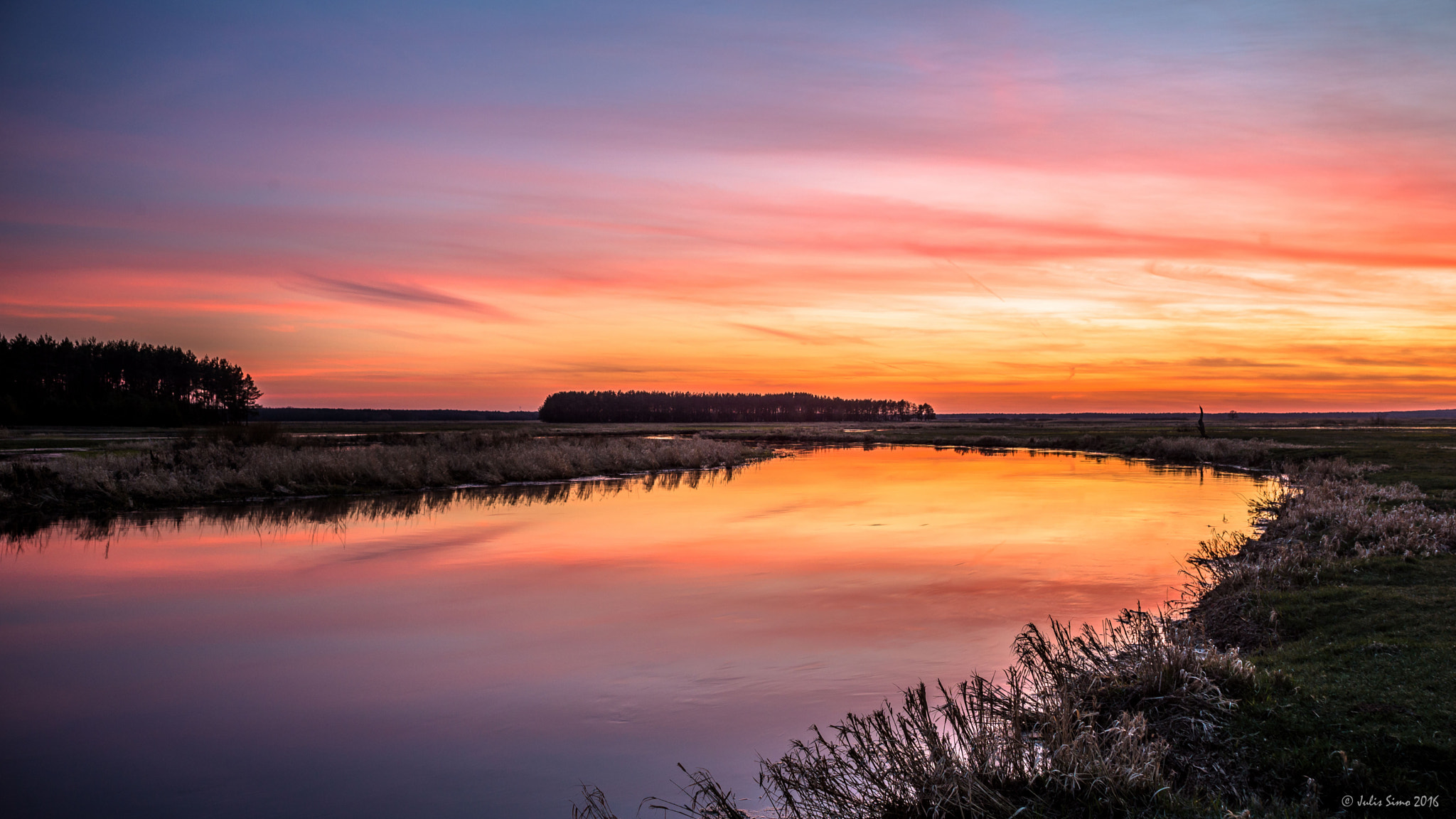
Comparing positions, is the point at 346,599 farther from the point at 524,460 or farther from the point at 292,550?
the point at 524,460

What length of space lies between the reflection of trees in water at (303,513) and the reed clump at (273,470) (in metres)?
1.02

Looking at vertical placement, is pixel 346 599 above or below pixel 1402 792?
below

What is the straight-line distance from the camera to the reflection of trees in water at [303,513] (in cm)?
1986

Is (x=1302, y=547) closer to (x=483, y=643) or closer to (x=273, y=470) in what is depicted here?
(x=483, y=643)

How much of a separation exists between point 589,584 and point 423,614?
3.20 m

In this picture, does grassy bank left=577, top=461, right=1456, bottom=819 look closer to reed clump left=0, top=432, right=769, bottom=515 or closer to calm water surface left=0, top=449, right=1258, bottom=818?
calm water surface left=0, top=449, right=1258, bottom=818

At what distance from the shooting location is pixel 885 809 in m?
5.37

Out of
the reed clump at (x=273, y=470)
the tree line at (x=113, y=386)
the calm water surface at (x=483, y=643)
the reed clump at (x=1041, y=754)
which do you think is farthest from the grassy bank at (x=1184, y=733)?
the tree line at (x=113, y=386)

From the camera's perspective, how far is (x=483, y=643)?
10938 mm

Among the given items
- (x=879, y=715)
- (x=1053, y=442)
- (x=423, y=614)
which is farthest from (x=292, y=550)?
(x=1053, y=442)

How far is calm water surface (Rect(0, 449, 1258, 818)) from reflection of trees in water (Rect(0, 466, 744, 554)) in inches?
19.9

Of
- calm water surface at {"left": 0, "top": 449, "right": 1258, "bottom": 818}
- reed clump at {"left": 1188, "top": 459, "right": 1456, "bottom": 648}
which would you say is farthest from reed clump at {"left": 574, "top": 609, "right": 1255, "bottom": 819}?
reed clump at {"left": 1188, "top": 459, "right": 1456, "bottom": 648}

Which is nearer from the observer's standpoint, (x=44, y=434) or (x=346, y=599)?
(x=346, y=599)

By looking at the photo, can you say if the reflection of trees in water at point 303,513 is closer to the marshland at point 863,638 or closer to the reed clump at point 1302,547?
the marshland at point 863,638
